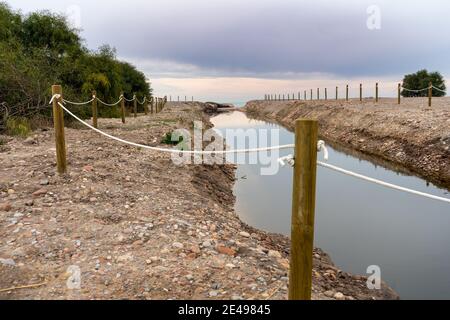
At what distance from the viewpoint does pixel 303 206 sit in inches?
115

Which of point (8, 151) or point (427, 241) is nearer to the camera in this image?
point (427, 241)

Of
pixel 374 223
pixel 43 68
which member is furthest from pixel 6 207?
pixel 43 68

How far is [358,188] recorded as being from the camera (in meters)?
11.5

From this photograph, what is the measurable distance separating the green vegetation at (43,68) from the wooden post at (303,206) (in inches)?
425

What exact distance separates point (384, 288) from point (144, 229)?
3.28m

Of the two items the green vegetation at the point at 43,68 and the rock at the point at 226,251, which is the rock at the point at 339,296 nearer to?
the rock at the point at 226,251

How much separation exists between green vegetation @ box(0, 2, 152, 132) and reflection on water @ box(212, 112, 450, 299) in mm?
7457

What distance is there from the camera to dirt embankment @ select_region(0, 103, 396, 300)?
3932 millimetres

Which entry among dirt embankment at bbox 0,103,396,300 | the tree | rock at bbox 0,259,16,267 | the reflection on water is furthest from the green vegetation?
the tree

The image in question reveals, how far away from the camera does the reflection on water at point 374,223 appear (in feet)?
19.9

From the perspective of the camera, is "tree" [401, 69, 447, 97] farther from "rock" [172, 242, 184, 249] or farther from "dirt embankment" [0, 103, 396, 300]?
"rock" [172, 242, 184, 249]
